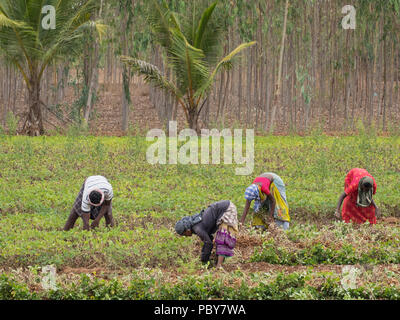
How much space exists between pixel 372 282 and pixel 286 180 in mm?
5756

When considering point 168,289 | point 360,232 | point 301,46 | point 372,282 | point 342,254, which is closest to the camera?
point 168,289

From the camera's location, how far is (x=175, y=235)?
26.3ft

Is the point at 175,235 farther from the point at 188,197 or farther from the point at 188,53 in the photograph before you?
the point at 188,53

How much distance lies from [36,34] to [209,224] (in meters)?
11.6

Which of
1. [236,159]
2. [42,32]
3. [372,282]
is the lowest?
[372,282]

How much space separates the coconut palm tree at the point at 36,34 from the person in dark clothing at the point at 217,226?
10.5 m

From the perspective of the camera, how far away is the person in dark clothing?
23.2 ft

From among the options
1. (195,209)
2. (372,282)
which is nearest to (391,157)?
(195,209)

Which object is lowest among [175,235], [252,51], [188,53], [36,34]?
[175,235]

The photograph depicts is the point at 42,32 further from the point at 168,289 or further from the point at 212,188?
the point at 168,289

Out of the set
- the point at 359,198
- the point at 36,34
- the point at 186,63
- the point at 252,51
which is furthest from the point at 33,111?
the point at 359,198

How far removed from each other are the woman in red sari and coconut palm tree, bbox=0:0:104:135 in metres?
9.73

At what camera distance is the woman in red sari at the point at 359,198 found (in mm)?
8961

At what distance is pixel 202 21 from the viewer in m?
17.5
